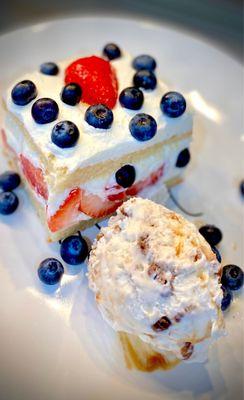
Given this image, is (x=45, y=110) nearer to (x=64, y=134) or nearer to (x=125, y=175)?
(x=64, y=134)

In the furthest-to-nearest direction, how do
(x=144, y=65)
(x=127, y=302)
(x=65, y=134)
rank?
(x=144, y=65) < (x=65, y=134) < (x=127, y=302)

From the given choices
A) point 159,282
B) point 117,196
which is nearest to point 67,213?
point 117,196

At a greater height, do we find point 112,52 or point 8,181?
point 112,52

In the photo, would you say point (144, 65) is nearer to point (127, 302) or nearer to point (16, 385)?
point (127, 302)

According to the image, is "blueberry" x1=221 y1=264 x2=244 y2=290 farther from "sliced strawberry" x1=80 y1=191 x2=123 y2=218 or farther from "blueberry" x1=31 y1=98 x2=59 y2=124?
"blueberry" x1=31 y1=98 x2=59 y2=124

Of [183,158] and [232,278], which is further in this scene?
[183,158]

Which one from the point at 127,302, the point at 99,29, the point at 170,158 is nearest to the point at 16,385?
the point at 127,302
